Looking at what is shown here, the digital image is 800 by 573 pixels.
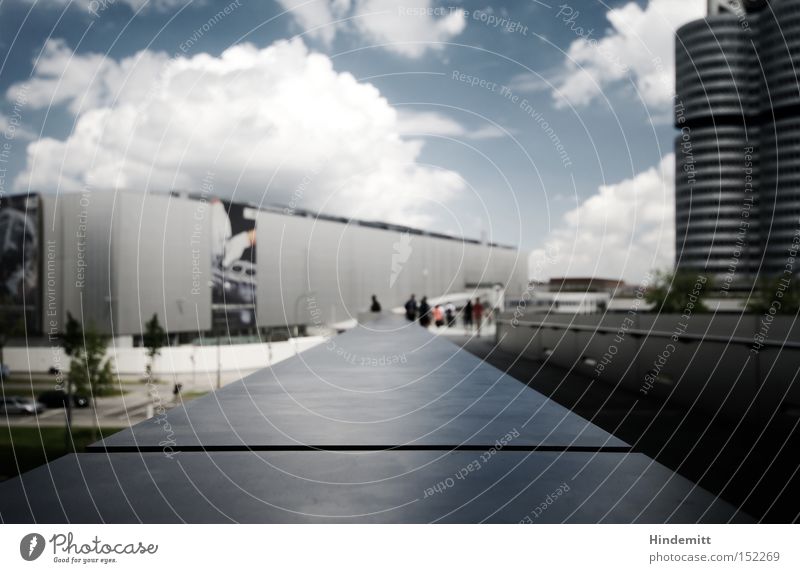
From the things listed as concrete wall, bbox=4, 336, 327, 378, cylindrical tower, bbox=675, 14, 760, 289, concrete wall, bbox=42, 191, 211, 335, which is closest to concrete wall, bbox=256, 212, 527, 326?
concrete wall, bbox=4, 336, 327, 378

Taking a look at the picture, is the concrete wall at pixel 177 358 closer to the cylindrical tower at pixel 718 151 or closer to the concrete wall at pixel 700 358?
the cylindrical tower at pixel 718 151

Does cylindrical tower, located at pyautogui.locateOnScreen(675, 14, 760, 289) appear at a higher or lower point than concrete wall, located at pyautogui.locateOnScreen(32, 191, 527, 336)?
higher

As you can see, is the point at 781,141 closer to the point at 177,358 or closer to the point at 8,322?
the point at 177,358

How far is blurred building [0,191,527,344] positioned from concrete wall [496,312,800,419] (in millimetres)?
57008

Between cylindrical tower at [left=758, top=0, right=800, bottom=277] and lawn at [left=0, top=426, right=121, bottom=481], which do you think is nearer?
lawn at [left=0, top=426, right=121, bottom=481]

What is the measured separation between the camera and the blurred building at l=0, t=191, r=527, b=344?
7150 cm

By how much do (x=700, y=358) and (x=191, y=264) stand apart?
7271 cm

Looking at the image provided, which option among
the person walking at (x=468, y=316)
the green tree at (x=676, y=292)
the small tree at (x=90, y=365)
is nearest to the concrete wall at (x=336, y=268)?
the small tree at (x=90, y=365)

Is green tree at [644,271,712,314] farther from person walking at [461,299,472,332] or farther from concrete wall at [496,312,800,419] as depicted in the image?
concrete wall at [496,312,800,419]

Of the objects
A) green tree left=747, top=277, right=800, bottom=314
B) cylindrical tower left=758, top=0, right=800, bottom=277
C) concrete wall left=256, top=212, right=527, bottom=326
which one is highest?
cylindrical tower left=758, top=0, right=800, bottom=277

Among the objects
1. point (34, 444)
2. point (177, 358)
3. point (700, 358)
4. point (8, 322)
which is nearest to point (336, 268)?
point (177, 358)

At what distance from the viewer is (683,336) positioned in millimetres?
7012

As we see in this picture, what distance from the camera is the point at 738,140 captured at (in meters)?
125
